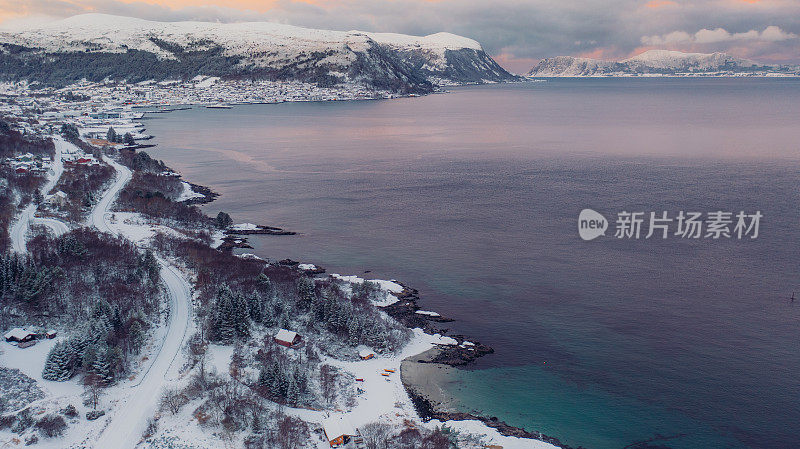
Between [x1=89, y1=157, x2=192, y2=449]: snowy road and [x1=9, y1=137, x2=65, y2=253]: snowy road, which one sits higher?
[x1=9, y1=137, x2=65, y2=253]: snowy road

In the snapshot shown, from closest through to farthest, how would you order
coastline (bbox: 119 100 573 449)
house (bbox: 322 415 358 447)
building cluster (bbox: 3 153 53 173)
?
house (bbox: 322 415 358 447) < coastline (bbox: 119 100 573 449) < building cluster (bbox: 3 153 53 173)

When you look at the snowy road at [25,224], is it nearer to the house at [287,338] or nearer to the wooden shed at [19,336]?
the wooden shed at [19,336]

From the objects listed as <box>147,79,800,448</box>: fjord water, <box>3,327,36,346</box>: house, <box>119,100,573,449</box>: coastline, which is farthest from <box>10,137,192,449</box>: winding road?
<box>147,79,800,448</box>: fjord water

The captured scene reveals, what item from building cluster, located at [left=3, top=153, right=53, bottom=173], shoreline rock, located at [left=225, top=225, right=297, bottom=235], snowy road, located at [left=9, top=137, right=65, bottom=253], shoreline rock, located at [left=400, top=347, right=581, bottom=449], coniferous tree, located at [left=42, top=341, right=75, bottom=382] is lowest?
shoreline rock, located at [left=400, top=347, right=581, bottom=449]

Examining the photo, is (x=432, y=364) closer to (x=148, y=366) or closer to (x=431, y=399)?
(x=431, y=399)

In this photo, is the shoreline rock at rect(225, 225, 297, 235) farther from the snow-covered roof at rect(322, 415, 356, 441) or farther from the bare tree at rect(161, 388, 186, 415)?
the snow-covered roof at rect(322, 415, 356, 441)

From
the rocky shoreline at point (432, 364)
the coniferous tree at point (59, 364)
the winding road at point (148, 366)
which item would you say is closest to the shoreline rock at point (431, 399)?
the rocky shoreline at point (432, 364)
